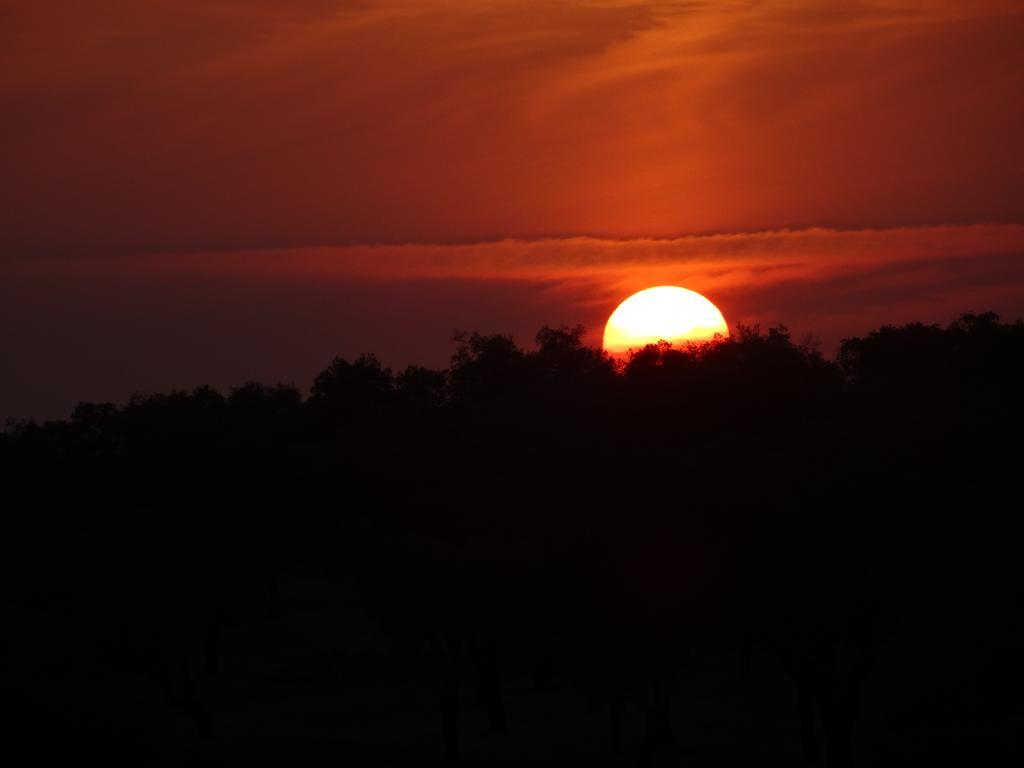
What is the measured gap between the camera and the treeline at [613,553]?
3725 cm

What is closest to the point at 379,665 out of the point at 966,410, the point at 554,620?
the point at 554,620

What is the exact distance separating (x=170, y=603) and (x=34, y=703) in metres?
21.7

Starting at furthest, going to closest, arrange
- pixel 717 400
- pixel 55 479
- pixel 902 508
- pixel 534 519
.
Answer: pixel 55 479 → pixel 717 400 → pixel 534 519 → pixel 902 508

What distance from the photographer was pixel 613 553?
4103cm

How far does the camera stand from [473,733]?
53.2 m

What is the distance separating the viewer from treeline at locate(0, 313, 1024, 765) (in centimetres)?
3725

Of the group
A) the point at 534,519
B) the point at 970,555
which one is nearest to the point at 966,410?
the point at 970,555

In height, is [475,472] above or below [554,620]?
above

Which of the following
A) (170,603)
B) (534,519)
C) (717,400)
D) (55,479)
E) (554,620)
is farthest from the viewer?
(55,479)

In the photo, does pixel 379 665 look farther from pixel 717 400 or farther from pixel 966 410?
pixel 966 410

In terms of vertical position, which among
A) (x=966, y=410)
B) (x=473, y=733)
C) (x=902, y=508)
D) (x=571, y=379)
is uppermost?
(x=571, y=379)

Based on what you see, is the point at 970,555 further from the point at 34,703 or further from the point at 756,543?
the point at 34,703

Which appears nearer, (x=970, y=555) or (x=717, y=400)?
(x=970, y=555)

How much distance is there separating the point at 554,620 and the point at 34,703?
17.6 meters
